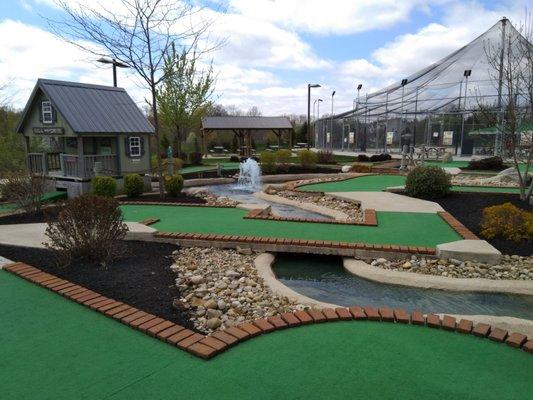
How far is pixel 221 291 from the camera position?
4812 millimetres

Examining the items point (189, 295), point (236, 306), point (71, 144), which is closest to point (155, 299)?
point (189, 295)

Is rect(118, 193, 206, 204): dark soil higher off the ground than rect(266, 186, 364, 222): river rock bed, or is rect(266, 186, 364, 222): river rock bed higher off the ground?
rect(118, 193, 206, 204): dark soil

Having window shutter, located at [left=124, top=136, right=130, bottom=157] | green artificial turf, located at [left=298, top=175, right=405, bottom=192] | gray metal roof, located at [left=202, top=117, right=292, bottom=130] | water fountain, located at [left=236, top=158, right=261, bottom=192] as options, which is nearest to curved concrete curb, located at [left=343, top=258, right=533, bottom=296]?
green artificial turf, located at [left=298, top=175, right=405, bottom=192]

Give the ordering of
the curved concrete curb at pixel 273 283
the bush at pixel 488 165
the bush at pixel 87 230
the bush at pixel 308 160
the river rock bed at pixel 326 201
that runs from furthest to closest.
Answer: the bush at pixel 308 160, the bush at pixel 488 165, the river rock bed at pixel 326 201, the bush at pixel 87 230, the curved concrete curb at pixel 273 283

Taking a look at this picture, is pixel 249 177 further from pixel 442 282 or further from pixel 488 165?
pixel 442 282

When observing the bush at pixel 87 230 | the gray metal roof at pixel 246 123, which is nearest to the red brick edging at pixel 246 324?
the bush at pixel 87 230

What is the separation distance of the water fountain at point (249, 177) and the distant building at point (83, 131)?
4060 millimetres

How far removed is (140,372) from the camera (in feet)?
9.35

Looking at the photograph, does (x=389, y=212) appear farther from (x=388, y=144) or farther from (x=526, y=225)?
(x=388, y=144)

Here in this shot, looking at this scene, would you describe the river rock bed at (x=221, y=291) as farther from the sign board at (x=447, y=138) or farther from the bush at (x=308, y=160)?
the sign board at (x=447, y=138)

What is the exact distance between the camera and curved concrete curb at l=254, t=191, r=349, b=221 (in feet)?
31.4

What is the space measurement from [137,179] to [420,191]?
25.3ft

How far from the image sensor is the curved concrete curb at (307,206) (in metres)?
9.58

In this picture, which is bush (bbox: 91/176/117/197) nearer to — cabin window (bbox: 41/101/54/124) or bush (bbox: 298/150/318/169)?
cabin window (bbox: 41/101/54/124)
